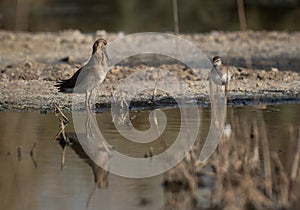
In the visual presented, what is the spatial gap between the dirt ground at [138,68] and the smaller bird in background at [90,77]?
52cm

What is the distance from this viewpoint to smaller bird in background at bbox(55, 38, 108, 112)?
33.3ft

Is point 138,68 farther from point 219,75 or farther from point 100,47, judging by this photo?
point 219,75

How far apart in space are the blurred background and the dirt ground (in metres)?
2.91

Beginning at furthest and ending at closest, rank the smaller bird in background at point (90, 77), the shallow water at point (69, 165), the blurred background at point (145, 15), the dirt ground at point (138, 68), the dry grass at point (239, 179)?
the blurred background at point (145, 15) → the dirt ground at point (138, 68) → the smaller bird in background at point (90, 77) → the shallow water at point (69, 165) → the dry grass at point (239, 179)

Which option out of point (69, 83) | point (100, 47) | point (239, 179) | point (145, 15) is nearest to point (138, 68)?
point (100, 47)

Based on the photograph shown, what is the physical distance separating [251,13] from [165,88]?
550 inches

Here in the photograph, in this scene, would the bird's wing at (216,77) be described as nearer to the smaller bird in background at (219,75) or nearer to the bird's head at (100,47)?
the smaller bird in background at (219,75)

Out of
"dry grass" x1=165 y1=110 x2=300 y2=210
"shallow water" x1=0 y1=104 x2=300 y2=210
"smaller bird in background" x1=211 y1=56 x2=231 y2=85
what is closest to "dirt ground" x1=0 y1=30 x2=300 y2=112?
"smaller bird in background" x1=211 y1=56 x2=231 y2=85

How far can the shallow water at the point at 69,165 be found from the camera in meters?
6.77

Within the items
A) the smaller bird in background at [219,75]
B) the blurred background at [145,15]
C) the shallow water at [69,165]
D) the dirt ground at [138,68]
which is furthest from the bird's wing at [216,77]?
the blurred background at [145,15]

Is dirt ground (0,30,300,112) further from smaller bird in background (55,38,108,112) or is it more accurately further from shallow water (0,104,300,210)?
shallow water (0,104,300,210)

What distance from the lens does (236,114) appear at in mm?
10180

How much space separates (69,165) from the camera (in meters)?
7.96

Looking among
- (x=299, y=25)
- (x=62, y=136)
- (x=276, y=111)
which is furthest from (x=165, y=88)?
(x=299, y=25)
